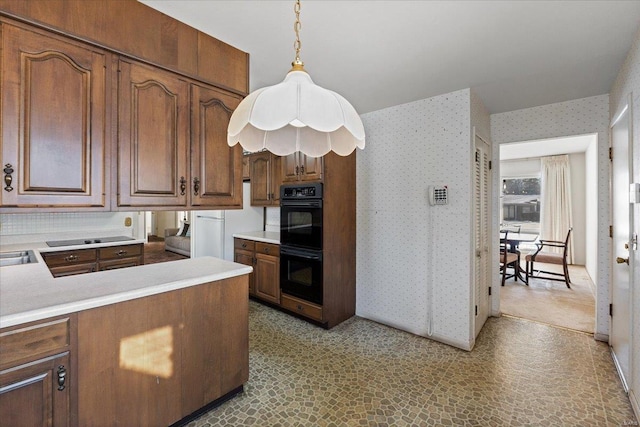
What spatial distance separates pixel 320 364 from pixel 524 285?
4047 mm

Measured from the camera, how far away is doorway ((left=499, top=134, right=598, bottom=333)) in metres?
3.48

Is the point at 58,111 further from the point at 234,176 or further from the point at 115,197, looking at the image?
the point at 234,176

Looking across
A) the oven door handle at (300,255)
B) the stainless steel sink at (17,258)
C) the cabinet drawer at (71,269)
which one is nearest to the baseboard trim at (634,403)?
the oven door handle at (300,255)

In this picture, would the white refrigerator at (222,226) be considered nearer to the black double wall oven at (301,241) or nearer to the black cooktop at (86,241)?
the black double wall oven at (301,241)

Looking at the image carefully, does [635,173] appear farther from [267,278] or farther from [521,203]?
[521,203]

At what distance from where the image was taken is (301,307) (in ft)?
10.6

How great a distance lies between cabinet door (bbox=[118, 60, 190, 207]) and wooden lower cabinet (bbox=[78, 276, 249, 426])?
619 millimetres

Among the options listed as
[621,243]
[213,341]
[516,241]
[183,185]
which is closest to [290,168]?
[183,185]

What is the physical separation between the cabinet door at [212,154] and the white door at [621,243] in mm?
2845

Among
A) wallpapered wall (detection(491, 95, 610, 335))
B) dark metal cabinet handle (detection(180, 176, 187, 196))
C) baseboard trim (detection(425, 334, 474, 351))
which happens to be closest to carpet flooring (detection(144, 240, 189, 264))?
dark metal cabinet handle (detection(180, 176, 187, 196))

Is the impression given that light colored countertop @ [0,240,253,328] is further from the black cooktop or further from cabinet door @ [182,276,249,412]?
the black cooktop

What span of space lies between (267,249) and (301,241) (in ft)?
2.15

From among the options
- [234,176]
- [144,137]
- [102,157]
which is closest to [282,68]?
[234,176]

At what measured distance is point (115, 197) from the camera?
5.13 ft
